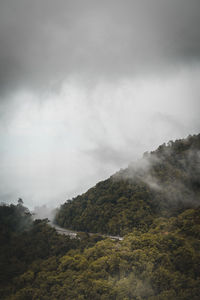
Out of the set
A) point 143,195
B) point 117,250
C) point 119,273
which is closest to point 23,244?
point 117,250

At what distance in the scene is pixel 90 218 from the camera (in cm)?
5966

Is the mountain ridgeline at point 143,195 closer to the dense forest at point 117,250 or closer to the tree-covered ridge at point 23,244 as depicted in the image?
the dense forest at point 117,250

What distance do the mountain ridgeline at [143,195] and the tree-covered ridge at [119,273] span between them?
47.1 ft

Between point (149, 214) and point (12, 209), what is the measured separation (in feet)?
102

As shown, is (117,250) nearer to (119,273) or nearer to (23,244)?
(119,273)

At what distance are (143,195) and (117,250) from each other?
27.3 metres

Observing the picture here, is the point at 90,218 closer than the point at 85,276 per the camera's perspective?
No

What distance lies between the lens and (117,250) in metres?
34.1

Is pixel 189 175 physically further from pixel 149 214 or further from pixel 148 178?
pixel 149 214

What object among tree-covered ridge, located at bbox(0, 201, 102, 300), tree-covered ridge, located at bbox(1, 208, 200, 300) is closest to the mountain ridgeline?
tree-covered ridge, located at bbox(0, 201, 102, 300)

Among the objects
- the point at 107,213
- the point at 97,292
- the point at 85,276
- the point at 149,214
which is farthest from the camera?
the point at 107,213

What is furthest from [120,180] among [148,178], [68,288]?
[68,288]

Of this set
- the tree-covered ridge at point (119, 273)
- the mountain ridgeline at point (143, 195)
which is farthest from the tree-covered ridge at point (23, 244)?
the mountain ridgeline at point (143, 195)

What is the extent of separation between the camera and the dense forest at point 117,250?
2614cm
